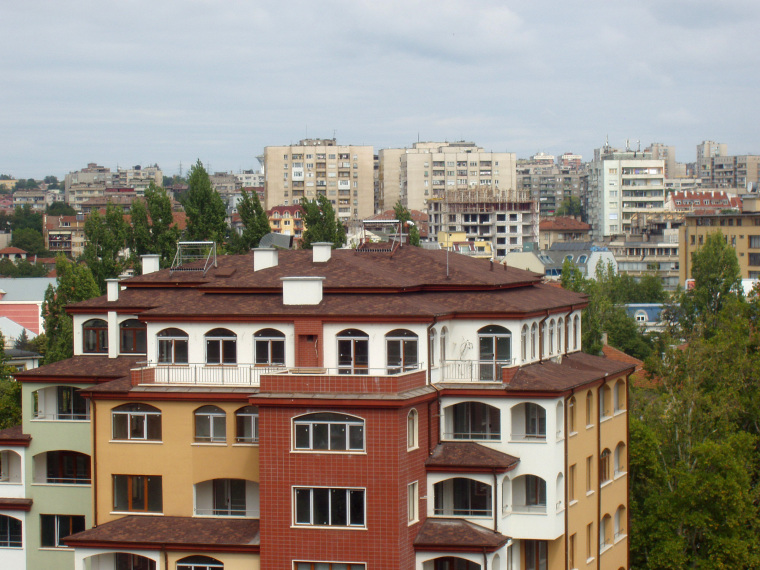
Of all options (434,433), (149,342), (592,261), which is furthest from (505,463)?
(592,261)

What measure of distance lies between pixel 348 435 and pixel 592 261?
408 feet

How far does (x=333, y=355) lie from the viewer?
39.8 meters

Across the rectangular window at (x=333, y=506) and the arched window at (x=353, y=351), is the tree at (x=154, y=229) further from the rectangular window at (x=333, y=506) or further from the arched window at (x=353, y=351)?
the rectangular window at (x=333, y=506)

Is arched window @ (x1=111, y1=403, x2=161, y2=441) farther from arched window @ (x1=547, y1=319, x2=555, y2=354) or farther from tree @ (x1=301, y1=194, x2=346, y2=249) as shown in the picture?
tree @ (x1=301, y1=194, x2=346, y2=249)

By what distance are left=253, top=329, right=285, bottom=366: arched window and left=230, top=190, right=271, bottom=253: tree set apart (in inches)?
1476

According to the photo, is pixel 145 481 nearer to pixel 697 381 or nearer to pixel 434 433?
pixel 434 433

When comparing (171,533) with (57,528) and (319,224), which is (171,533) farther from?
(319,224)

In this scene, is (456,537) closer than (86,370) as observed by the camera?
Yes

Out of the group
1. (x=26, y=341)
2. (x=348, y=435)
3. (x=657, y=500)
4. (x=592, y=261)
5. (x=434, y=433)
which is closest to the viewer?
(x=348, y=435)

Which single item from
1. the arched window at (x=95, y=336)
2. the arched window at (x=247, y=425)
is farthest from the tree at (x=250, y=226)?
the arched window at (x=247, y=425)

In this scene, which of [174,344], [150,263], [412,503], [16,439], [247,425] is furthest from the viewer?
[150,263]

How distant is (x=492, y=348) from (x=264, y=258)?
9788 millimetres

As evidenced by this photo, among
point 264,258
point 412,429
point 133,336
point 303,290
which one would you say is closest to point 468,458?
point 412,429

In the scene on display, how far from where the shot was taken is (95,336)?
47500 mm
